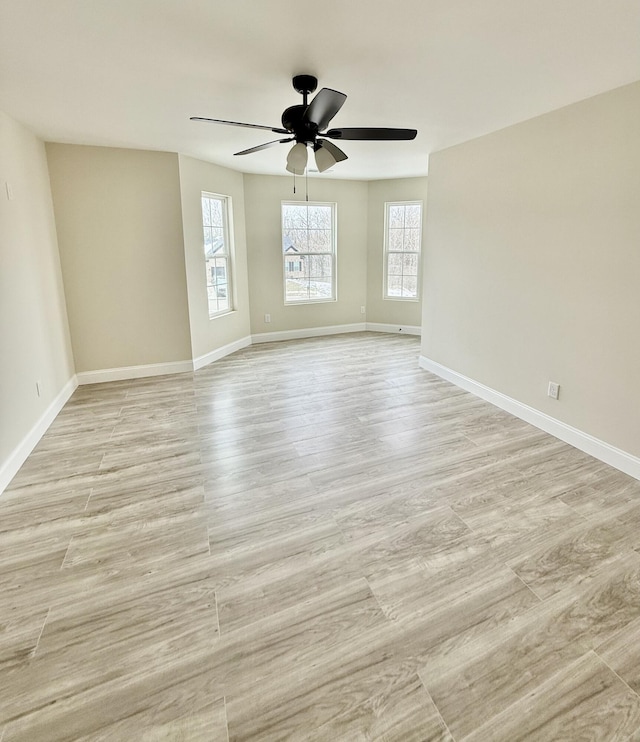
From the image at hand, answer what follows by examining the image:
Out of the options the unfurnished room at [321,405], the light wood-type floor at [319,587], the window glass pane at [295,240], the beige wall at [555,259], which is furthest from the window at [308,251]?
the light wood-type floor at [319,587]

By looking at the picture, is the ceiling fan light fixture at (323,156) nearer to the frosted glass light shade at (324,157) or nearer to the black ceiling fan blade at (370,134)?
the frosted glass light shade at (324,157)

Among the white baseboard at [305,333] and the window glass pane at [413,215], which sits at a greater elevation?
the window glass pane at [413,215]

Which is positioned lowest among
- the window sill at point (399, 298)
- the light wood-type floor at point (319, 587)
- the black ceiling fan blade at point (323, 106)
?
the light wood-type floor at point (319, 587)

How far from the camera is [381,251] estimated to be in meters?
7.05

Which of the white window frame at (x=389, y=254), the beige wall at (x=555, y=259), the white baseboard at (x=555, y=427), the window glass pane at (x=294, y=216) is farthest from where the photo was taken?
the white window frame at (x=389, y=254)

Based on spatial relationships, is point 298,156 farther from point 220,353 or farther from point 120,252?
point 220,353

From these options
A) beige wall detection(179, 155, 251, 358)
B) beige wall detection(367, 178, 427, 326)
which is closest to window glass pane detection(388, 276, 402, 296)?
beige wall detection(367, 178, 427, 326)

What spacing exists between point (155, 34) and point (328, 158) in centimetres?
127

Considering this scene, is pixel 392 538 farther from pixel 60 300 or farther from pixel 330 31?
pixel 60 300

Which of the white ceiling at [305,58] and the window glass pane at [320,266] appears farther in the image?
the window glass pane at [320,266]

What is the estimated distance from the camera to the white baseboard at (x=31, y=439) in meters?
2.78

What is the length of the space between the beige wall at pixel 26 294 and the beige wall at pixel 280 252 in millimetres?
2782

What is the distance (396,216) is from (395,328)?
186 centimetres

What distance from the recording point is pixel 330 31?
6.58 ft
